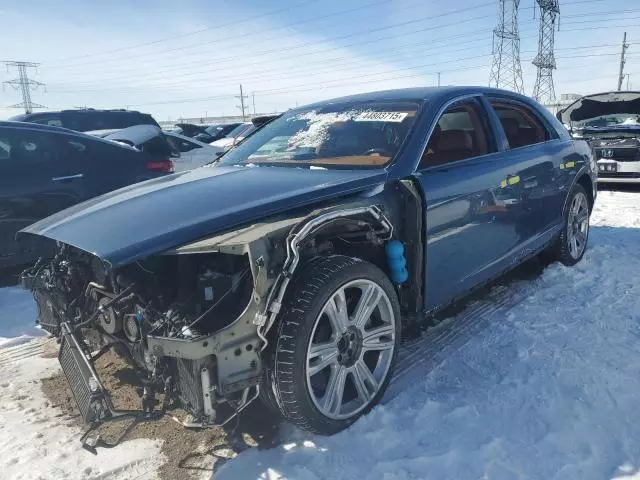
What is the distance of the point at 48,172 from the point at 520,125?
423 centimetres

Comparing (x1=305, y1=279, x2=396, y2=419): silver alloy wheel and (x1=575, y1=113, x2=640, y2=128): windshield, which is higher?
(x1=575, y1=113, x2=640, y2=128): windshield

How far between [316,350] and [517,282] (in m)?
2.80

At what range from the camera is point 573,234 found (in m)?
5.00

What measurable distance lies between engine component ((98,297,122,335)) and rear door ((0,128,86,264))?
2.40 m

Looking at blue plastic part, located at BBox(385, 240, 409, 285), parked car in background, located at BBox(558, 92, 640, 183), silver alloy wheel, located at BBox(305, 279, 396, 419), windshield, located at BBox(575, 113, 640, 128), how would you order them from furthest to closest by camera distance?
1. windshield, located at BBox(575, 113, 640, 128)
2. parked car in background, located at BBox(558, 92, 640, 183)
3. blue plastic part, located at BBox(385, 240, 409, 285)
4. silver alloy wheel, located at BBox(305, 279, 396, 419)

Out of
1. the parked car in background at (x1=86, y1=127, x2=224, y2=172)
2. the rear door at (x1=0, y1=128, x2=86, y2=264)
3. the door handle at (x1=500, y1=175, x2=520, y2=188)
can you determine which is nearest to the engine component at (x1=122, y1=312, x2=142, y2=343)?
the door handle at (x1=500, y1=175, x2=520, y2=188)

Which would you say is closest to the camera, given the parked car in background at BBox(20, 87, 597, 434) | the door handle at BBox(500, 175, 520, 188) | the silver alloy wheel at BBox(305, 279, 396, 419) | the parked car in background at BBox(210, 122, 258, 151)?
the parked car in background at BBox(20, 87, 597, 434)

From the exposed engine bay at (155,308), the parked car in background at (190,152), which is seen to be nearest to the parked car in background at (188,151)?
the parked car in background at (190,152)

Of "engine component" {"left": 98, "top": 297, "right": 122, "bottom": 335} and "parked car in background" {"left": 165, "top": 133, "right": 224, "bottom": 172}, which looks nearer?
"engine component" {"left": 98, "top": 297, "right": 122, "bottom": 335}

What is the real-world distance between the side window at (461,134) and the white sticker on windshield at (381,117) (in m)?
0.24

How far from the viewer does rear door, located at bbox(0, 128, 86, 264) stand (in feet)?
15.0

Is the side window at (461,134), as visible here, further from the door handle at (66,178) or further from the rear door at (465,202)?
the door handle at (66,178)

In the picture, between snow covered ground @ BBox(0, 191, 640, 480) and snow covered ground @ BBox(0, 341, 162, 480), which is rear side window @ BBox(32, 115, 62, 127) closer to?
snow covered ground @ BBox(0, 191, 640, 480)

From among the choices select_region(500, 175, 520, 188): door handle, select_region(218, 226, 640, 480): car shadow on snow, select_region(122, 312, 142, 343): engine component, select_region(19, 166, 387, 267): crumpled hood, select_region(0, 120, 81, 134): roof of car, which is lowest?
select_region(218, 226, 640, 480): car shadow on snow
